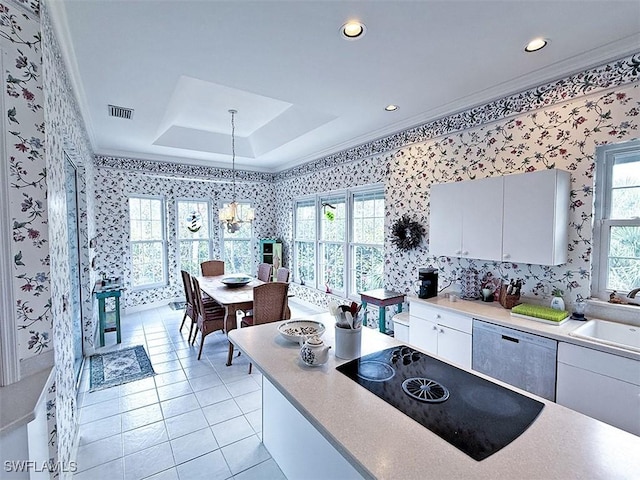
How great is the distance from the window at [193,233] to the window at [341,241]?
1842mm

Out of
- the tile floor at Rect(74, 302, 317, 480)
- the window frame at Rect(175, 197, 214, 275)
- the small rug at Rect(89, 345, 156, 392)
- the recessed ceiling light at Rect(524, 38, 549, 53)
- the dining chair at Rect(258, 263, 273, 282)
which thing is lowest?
the tile floor at Rect(74, 302, 317, 480)

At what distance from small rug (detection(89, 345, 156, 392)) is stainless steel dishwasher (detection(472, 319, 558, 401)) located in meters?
3.30

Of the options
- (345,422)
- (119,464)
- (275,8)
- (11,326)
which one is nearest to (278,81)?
(275,8)

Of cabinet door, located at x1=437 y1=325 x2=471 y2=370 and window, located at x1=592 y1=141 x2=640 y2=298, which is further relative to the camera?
cabinet door, located at x1=437 y1=325 x2=471 y2=370

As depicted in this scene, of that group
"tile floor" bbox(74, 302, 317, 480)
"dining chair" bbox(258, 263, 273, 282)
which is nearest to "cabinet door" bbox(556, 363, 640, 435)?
"tile floor" bbox(74, 302, 317, 480)

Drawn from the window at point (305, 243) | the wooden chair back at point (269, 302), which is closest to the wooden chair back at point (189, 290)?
the wooden chair back at point (269, 302)

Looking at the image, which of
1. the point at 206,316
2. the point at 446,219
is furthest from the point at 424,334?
the point at 206,316

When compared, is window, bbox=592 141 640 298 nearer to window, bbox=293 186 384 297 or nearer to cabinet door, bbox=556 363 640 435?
cabinet door, bbox=556 363 640 435

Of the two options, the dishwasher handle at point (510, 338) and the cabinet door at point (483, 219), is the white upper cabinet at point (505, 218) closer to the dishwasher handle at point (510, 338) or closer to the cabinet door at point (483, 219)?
the cabinet door at point (483, 219)

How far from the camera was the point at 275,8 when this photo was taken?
69.4 inches

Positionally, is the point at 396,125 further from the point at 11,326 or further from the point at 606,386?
the point at 11,326

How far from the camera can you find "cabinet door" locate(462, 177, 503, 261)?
2.68m

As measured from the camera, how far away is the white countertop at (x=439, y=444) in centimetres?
87

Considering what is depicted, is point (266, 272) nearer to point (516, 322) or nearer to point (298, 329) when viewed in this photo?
point (298, 329)
